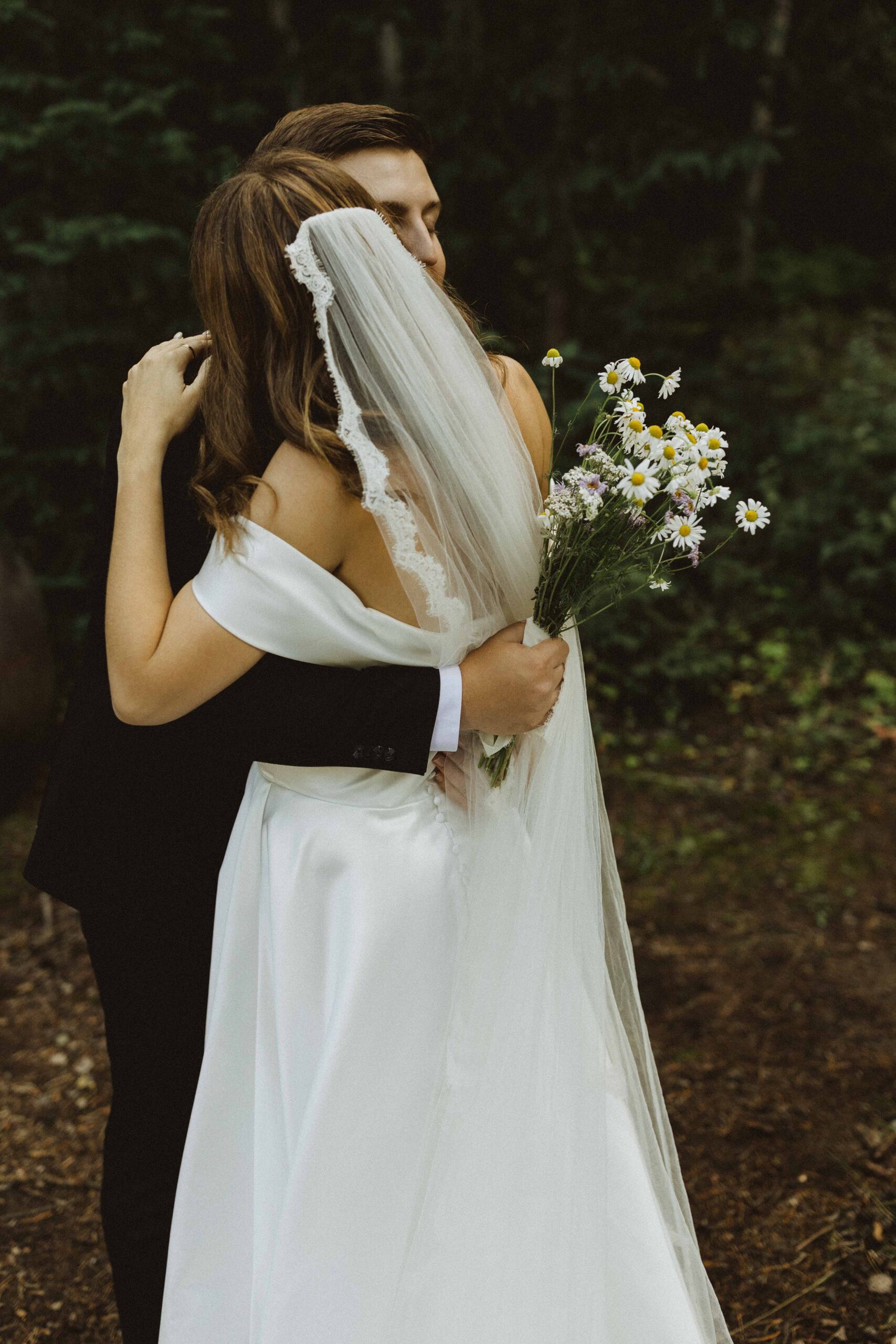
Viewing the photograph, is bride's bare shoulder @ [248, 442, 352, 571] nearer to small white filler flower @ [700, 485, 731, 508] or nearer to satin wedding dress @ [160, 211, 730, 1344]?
satin wedding dress @ [160, 211, 730, 1344]

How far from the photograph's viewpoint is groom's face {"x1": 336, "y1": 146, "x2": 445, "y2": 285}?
2.05 m

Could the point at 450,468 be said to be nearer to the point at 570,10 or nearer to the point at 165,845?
the point at 165,845

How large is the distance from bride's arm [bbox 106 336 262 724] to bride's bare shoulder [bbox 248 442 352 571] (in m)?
0.17

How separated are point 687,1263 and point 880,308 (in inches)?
302

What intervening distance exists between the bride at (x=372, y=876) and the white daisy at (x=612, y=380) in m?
0.17

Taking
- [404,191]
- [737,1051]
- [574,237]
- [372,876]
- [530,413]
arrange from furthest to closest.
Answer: [574,237] < [737,1051] < [404,191] < [530,413] < [372,876]

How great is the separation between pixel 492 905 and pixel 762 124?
6948 millimetres

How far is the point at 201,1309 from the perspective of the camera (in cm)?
190

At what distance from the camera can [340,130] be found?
2010 millimetres

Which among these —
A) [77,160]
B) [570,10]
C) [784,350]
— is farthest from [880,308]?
[77,160]

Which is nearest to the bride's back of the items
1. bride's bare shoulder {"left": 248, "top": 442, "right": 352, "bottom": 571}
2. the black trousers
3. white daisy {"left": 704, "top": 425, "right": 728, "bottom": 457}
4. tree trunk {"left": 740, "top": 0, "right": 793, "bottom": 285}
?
bride's bare shoulder {"left": 248, "top": 442, "right": 352, "bottom": 571}

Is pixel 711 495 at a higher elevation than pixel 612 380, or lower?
lower

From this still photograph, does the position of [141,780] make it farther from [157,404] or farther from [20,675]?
[20,675]

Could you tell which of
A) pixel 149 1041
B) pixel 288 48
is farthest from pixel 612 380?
pixel 288 48
